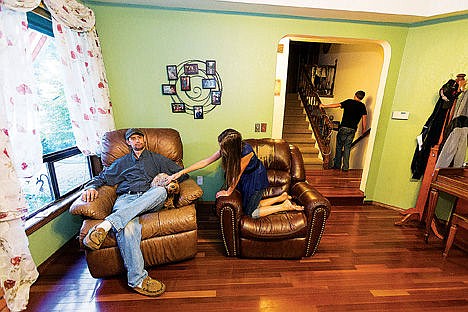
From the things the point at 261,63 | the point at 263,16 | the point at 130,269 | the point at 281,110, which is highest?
the point at 263,16

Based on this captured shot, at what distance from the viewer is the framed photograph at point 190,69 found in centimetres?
244

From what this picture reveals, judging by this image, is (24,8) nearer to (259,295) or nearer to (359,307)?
A: (259,295)

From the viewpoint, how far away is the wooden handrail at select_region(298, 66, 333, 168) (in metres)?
4.48

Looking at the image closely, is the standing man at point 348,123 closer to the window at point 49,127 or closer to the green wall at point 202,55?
the green wall at point 202,55

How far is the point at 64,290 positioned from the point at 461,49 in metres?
4.31

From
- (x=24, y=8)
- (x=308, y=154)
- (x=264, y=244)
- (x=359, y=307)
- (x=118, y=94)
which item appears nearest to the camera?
(x=24, y=8)

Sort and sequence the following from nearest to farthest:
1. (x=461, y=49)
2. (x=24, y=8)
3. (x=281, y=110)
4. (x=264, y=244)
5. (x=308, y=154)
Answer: (x=24, y=8) → (x=264, y=244) → (x=461, y=49) → (x=281, y=110) → (x=308, y=154)

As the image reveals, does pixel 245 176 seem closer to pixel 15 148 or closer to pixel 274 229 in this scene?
pixel 274 229

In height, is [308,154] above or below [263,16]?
below

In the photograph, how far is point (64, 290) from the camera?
1.62 meters

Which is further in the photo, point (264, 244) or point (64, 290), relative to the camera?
point (264, 244)

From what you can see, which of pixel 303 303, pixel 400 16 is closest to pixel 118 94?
pixel 303 303

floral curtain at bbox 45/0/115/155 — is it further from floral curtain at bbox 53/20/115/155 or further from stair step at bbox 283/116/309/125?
stair step at bbox 283/116/309/125

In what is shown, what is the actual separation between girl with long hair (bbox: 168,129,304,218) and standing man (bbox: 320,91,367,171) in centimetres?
255
